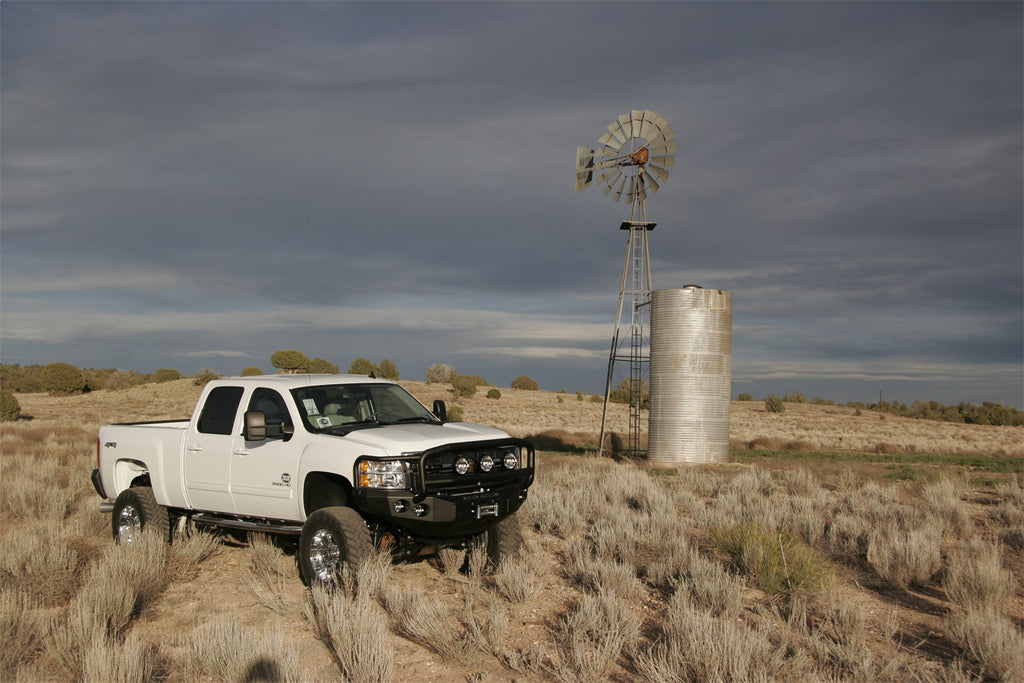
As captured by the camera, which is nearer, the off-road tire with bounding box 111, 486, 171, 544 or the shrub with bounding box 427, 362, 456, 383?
the off-road tire with bounding box 111, 486, 171, 544

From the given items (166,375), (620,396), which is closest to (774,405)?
(620,396)

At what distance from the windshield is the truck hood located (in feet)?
1.43

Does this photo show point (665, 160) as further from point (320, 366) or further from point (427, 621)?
point (320, 366)

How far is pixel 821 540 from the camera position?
35.8 feet

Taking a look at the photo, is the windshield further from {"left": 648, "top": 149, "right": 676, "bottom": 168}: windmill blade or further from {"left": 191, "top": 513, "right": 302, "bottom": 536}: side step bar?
{"left": 648, "top": 149, "right": 676, "bottom": 168}: windmill blade

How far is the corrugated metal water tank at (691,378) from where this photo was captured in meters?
22.6

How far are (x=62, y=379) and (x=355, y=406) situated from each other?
2238 inches

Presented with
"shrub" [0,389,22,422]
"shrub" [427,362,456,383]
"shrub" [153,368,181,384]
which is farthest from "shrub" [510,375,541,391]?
"shrub" [0,389,22,422]

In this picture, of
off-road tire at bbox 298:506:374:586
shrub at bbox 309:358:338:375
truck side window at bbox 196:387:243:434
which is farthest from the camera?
shrub at bbox 309:358:338:375

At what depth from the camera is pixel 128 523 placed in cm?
1032

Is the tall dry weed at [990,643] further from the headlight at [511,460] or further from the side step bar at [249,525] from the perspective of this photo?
the side step bar at [249,525]

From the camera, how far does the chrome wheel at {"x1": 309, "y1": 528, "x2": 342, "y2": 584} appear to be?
314 inches

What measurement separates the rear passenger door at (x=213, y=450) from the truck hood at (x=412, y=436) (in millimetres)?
1899

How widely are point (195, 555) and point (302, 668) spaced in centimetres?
385
